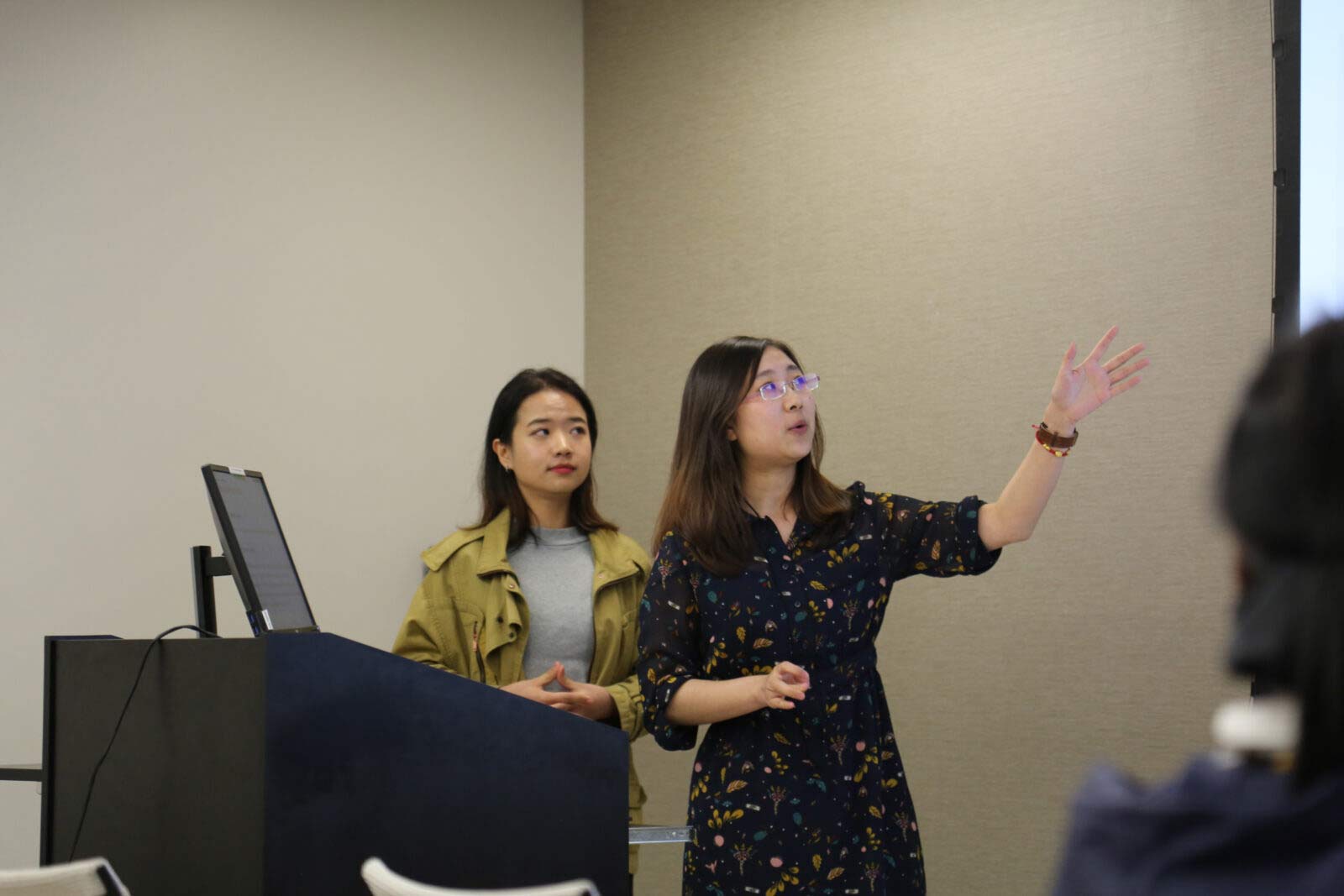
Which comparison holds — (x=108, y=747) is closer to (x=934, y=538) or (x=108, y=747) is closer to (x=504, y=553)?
(x=504, y=553)

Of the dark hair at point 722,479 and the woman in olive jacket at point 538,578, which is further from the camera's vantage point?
the woman in olive jacket at point 538,578

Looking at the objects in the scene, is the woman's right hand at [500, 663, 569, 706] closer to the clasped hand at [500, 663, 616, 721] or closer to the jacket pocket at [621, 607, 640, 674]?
the clasped hand at [500, 663, 616, 721]

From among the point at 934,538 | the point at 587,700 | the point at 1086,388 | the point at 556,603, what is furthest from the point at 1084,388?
the point at 556,603

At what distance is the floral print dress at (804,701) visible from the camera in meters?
2.31

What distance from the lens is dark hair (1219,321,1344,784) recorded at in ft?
2.38

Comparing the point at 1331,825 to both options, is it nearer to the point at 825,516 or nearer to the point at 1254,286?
the point at 825,516

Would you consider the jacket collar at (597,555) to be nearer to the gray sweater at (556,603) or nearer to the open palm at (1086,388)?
the gray sweater at (556,603)

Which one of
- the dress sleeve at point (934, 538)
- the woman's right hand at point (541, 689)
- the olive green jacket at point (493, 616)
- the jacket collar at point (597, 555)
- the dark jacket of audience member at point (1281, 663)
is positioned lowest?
the woman's right hand at point (541, 689)

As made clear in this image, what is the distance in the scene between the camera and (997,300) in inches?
151

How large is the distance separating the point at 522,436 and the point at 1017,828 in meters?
1.80

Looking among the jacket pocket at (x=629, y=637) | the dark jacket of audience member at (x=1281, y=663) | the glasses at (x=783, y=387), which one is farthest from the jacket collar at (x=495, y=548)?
the dark jacket of audience member at (x=1281, y=663)

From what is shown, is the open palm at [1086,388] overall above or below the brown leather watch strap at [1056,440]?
above

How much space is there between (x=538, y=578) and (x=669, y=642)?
64 centimetres

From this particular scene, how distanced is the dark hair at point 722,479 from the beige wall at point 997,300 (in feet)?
3.47
